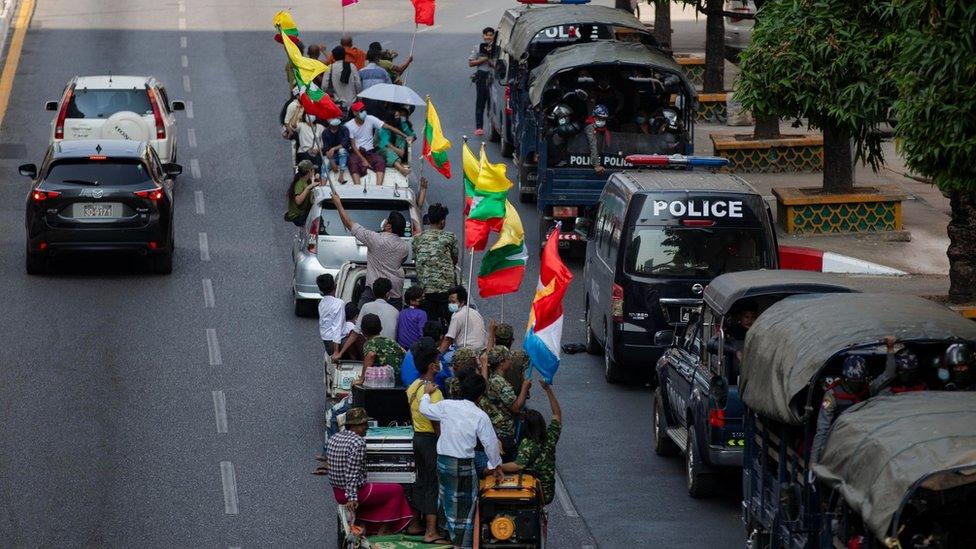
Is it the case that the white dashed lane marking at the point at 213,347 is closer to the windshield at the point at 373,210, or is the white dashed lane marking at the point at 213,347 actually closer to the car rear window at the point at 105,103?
the windshield at the point at 373,210

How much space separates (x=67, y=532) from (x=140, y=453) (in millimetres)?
2193

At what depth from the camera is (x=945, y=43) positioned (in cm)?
1588

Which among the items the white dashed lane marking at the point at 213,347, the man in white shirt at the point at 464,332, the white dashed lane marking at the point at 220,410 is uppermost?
the man in white shirt at the point at 464,332

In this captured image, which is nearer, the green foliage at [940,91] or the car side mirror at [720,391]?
the car side mirror at [720,391]

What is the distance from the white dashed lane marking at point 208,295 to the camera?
72.7ft

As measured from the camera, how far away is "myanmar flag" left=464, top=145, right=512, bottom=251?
16.0 m

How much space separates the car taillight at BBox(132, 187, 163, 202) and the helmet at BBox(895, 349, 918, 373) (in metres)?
12.9

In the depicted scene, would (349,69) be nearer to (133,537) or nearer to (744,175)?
(744,175)

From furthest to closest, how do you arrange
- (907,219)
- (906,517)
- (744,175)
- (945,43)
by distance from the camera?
(744,175), (907,219), (945,43), (906,517)

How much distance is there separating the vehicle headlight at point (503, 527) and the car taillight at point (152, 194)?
11.5 metres

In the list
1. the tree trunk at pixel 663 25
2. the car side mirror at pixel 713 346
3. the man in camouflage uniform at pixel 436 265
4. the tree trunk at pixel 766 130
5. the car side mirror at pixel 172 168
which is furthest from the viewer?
the tree trunk at pixel 663 25

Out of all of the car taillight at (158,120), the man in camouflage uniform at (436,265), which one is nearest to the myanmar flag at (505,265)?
the man in camouflage uniform at (436,265)

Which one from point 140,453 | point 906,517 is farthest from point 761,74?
point 906,517

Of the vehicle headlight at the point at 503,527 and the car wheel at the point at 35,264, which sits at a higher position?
the vehicle headlight at the point at 503,527
